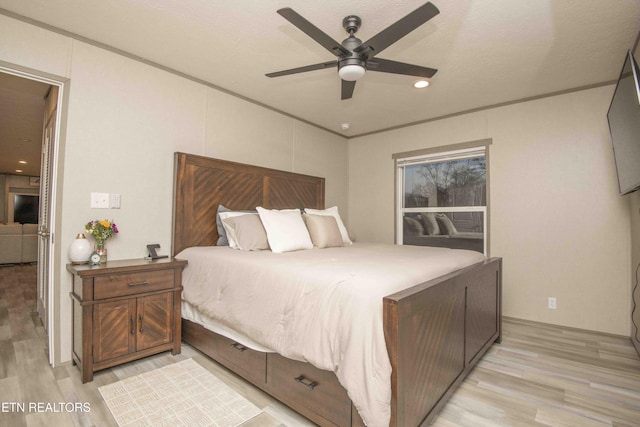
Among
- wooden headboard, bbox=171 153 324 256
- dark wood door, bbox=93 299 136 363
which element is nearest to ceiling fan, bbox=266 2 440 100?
wooden headboard, bbox=171 153 324 256

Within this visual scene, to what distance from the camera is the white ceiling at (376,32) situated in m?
2.06

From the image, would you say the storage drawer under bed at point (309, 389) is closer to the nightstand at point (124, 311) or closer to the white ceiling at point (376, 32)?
the nightstand at point (124, 311)

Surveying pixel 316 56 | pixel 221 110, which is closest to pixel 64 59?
pixel 221 110

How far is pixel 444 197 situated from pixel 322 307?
10.8 ft

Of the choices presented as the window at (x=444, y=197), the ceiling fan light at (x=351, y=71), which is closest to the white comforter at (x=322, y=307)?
the ceiling fan light at (x=351, y=71)

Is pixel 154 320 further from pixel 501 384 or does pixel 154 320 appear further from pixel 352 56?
pixel 501 384

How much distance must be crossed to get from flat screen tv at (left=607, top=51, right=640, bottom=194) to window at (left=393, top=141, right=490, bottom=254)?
1366mm

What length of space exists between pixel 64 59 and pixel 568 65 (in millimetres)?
4265

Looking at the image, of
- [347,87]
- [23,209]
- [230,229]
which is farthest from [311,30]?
[23,209]

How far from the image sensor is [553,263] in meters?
3.36

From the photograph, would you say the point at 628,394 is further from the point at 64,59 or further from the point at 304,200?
the point at 64,59

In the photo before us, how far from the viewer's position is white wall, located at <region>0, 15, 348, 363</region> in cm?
234

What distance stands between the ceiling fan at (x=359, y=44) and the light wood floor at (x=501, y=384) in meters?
2.20

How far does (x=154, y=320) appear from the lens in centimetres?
240
